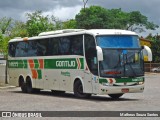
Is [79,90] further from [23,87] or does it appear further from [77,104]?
[23,87]

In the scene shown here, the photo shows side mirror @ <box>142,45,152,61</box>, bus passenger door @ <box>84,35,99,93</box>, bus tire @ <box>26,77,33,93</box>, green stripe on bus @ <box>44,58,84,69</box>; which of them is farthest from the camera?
bus tire @ <box>26,77,33,93</box>

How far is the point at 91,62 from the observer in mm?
22641

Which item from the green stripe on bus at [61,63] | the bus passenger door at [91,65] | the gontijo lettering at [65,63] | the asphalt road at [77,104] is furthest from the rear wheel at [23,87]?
the bus passenger door at [91,65]

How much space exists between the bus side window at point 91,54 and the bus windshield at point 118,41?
15.2 inches

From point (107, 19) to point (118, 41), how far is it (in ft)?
242

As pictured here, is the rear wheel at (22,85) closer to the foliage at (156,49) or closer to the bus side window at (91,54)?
the bus side window at (91,54)

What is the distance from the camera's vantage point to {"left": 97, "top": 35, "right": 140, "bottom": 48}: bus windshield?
2239cm

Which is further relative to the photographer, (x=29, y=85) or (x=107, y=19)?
(x=107, y=19)

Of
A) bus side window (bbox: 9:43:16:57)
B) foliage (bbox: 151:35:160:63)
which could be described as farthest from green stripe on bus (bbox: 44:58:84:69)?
foliage (bbox: 151:35:160:63)

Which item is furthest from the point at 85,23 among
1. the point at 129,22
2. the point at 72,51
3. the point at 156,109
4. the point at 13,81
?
the point at 156,109

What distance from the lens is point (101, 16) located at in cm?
9700

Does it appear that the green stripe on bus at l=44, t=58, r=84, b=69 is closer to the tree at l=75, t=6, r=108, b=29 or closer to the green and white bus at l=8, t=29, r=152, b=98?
the green and white bus at l=8, t=29, r=152, b=98

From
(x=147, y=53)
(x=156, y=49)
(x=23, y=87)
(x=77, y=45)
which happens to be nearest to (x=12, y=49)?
(x=23, y=87)

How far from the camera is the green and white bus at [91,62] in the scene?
72.4 ft
